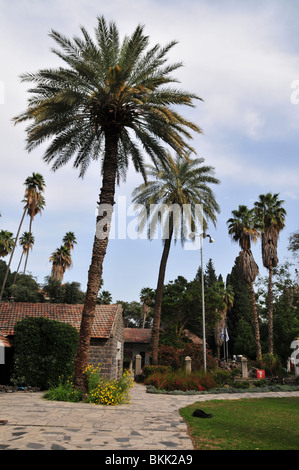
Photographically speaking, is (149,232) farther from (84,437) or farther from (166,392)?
(84,437)

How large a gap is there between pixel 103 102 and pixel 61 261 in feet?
118

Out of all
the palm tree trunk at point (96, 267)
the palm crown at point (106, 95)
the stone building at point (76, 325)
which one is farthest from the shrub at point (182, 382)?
the palm crown at point (106, 95)

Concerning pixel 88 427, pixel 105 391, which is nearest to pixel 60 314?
pixel 105 391

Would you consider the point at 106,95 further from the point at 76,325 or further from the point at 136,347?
the point at 136,347

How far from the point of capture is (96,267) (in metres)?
14.4

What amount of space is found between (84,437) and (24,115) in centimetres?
1231

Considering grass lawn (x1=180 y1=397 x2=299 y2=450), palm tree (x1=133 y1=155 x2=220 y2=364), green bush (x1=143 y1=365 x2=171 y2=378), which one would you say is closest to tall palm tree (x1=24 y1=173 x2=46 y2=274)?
palm tree (x1=133 y1=155 x2=220 y2=364)

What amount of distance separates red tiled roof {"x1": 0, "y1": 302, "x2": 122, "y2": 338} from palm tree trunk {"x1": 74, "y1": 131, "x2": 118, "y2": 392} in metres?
5.52

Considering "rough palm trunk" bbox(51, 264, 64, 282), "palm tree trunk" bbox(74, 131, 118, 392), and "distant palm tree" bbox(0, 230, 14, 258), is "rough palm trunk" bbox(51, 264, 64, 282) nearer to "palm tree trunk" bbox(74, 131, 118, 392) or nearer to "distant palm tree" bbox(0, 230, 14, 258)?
"distant palm tree" bbox(0, 230, 14, 258)

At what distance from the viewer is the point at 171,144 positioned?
50.9ft

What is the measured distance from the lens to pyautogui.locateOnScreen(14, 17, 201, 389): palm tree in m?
13.8
